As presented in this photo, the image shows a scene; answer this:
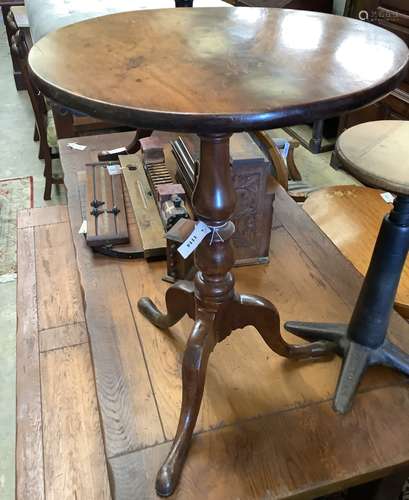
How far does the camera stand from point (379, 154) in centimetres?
79

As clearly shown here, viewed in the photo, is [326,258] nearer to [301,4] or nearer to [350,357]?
[350,357]

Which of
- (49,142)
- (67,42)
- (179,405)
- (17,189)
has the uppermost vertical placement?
(67,42)

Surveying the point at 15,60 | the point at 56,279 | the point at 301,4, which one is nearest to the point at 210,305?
the point at 56,279

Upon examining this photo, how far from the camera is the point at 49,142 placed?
2.35 meters

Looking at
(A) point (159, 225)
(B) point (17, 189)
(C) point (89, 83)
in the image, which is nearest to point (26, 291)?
(A) point (159, 225)

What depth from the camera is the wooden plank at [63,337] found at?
1.21 m

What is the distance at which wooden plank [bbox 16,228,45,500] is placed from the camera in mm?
947

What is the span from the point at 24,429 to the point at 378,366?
77 cm

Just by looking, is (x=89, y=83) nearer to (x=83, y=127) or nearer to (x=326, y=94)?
(x=326, y=94)

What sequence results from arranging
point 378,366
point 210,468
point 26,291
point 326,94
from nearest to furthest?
1. point 326,94
2. point 210,468
3. point 378,366
4. point 26,291

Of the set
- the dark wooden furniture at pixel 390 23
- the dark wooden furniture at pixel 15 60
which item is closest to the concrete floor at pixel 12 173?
the dark wooden furniture at pixel 15 60

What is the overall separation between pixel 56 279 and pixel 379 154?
3.27 ft

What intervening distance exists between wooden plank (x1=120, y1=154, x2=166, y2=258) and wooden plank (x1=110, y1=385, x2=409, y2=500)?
518mm

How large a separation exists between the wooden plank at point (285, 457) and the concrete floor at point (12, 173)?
593mm
